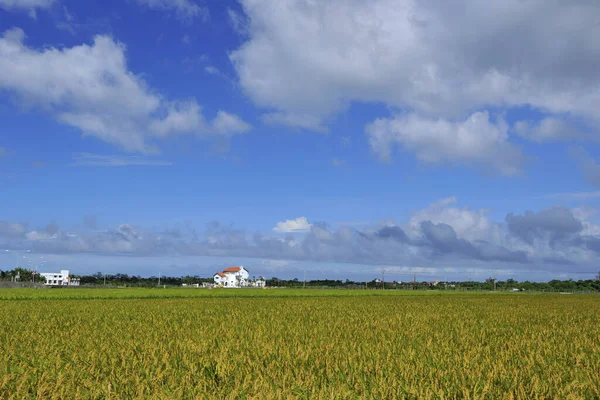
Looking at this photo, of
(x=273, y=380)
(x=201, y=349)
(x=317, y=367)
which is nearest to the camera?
(x=273, y=380)

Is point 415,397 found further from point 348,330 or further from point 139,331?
point 139,331

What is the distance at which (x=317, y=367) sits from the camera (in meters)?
9.95

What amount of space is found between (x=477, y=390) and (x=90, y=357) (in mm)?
8040

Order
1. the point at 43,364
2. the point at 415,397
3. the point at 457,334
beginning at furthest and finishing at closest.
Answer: the point at 457,334
the point at 43,364
the point at 415,397

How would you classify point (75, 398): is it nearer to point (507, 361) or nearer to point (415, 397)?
point (415, 397)

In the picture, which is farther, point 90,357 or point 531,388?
point 90,357

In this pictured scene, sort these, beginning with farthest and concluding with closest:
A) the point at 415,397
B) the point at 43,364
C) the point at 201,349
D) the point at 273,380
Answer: the point at 201,349, the point at 43,364, the point at 273,380, the point at 415,397

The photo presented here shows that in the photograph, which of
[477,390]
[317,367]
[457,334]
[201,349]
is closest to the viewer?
[477,390]

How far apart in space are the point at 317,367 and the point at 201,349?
12.4ft

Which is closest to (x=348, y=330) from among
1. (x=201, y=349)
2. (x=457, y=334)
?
(x=457, y=334)

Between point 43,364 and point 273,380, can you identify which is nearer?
point 273,380

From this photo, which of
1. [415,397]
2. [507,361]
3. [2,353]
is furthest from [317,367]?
[2,353]

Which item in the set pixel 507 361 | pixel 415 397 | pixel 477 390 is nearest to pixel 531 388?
pixel 477 390

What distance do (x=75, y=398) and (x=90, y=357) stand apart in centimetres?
397
